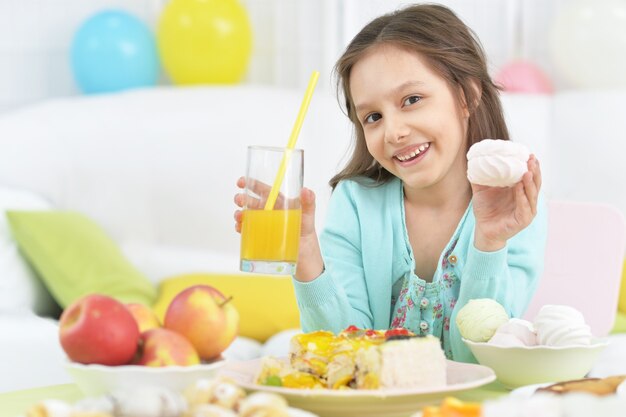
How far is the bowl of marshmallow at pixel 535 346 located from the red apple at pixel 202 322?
35 centimetres

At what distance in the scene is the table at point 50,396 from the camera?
979 mm

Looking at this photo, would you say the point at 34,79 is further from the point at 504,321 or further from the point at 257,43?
the point at 504,321

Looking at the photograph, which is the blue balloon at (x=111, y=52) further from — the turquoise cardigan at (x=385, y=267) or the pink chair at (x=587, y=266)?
the pink chair at (x=587, y=266)

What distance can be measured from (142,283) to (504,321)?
1906mm

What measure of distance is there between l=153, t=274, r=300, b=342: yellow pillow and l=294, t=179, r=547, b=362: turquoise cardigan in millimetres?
1058

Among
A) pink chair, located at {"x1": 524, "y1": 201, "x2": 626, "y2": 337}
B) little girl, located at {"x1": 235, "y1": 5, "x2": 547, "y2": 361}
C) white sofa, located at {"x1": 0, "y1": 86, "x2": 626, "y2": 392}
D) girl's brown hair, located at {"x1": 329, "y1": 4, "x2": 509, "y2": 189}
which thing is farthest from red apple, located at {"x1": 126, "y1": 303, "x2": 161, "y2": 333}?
white sofa, located at {"x1": 0, "y1": 86, "x2": 626, "y2": 392}

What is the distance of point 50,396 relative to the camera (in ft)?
3.48

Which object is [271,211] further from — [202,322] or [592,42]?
[592,42]

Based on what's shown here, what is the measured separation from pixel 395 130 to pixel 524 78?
2.47 metres

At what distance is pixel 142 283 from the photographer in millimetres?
2947

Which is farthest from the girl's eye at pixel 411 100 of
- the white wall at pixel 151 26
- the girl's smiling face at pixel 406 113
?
the white wall at pixel 151 26

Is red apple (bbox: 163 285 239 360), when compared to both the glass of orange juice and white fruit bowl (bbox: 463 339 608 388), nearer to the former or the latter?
the glass of orange juice

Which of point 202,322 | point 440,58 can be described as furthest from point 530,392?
point 440,58

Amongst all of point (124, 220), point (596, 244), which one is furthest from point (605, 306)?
point (124, 220)
